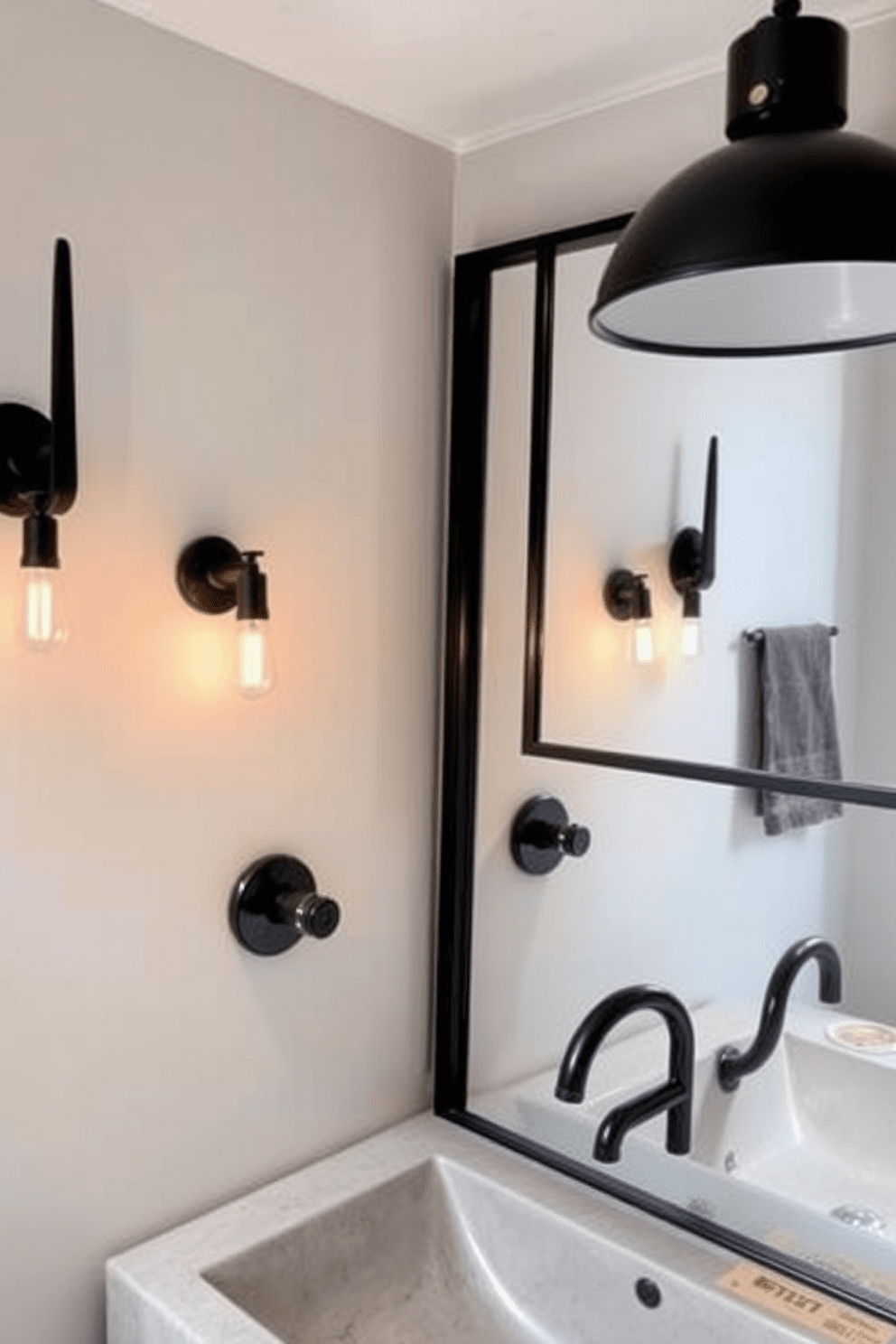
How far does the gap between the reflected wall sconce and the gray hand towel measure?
0.19 meters

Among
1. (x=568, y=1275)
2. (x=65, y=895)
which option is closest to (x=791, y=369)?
(x=65, y=895)

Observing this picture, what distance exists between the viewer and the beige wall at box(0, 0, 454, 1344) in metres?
1.31

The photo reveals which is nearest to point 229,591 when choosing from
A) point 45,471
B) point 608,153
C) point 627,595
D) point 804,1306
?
point 45,471

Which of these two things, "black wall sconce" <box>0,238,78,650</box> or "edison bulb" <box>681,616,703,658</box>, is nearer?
"black wall sconce" <box>0,238,78,650</box>

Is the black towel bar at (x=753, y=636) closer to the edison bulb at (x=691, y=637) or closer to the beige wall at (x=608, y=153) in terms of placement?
the edison bulb at (x=691, y=637)

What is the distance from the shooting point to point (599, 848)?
1712 millimetres

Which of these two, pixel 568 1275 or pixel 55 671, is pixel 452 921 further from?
pixel 55 671

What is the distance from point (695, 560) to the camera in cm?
153

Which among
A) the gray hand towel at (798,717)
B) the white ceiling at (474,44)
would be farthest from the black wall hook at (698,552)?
the white ceiling at (474,44)

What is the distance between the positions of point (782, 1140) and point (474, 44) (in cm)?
153

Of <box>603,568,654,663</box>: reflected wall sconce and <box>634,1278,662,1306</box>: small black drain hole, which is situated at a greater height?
<box>603,568,654,663</box>: reflected wall sconce

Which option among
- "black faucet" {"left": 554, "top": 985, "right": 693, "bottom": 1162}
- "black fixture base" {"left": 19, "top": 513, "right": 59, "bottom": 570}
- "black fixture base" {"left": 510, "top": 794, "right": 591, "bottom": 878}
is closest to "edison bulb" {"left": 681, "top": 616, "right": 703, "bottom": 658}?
"black fixture base" {"left": 510, "top": 794, "right": 591, "bottom": 878}

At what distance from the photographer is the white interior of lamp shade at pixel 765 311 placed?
98 centimetres

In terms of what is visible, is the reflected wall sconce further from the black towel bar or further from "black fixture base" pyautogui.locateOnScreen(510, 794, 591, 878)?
"black fixture base" pyautogui.locateOnScreen(510, 794, 591, 878)
